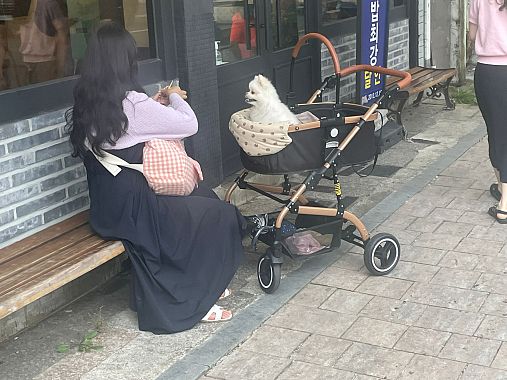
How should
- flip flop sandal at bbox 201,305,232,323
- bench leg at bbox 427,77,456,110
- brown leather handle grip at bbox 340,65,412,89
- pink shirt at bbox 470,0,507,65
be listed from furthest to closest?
1. bench leg at bbox 427,77,456,110
2. pink shirt at bbox 470,0,507,65
3. brown leather handle grip at bbox 340,65,412,89
4. flip flop sandal at bbox 201,305,232,323

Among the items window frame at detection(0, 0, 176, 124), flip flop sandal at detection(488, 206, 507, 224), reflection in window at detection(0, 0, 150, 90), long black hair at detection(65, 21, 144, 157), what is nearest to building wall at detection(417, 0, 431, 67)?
flip flop sandal at detection(488, 206, 507, 224)

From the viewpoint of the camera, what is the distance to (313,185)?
4633 millimetres

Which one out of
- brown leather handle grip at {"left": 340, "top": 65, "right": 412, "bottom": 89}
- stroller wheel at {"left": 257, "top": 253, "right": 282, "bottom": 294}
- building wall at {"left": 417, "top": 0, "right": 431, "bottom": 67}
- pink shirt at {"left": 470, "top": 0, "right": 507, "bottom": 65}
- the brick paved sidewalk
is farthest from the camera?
building wall at {"left": 417, "top": 0, "right": 431, "bottom": 67}

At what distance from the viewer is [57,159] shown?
453cm

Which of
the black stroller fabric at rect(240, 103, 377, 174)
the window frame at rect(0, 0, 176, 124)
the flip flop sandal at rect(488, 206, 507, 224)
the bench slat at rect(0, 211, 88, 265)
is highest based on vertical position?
the window frame at rect(0, 0, 176, 124)

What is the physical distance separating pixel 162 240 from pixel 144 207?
0.19m

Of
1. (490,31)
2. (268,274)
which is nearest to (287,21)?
(490,31)

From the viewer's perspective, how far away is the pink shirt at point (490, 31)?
542 centimetres

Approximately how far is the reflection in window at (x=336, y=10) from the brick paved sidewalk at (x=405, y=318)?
9.56ft

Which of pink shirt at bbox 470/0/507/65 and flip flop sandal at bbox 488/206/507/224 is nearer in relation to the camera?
pink shirt at bbox 470/0/507/65

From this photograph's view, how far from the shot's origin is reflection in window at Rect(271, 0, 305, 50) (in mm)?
7141

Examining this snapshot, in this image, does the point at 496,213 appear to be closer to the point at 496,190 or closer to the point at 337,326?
the point at 496,190

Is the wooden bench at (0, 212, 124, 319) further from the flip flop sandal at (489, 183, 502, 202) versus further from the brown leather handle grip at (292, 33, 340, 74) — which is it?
the flip flop sandal at (489, 183, 502, 202)

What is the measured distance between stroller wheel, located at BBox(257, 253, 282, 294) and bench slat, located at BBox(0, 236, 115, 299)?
3.15 ft
